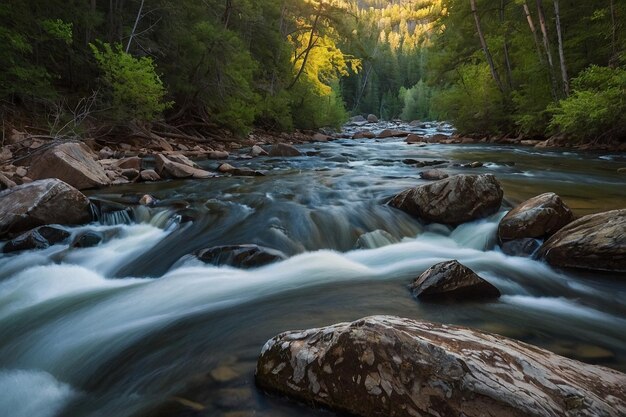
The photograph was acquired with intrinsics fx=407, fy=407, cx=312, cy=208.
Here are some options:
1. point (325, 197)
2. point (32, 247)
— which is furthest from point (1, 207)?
point (325, 197)

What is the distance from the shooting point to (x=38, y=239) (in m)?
5.47

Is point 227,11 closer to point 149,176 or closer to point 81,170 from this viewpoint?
point 149,176

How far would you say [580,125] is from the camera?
13398mm

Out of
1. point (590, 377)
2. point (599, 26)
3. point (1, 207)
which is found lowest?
point (590, 377)

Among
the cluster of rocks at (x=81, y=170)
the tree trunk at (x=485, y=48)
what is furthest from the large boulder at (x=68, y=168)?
the tree trunk at (x=485, y=48)

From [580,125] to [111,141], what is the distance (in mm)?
16013

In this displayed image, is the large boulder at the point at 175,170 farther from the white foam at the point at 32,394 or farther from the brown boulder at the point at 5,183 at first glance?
the white foam at the point at 32,394

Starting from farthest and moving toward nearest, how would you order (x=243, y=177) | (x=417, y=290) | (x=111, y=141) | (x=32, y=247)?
(x=111, y=141) < (x=243, y=177) < (x=32, y=247) < (x=417, y=290)

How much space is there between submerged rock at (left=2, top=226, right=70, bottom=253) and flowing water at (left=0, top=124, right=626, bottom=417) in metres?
0.16

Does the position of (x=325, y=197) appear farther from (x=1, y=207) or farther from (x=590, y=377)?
(x=590, y=377)

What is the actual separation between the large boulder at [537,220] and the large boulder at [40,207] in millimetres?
6273

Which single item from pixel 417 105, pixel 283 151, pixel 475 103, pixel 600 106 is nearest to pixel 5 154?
pixel 283 151

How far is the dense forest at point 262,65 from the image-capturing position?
39.8 ft

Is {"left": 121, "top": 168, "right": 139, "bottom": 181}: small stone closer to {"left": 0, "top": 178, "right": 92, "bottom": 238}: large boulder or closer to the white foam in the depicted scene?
{"left": 0, "top": 178, "right": 92, "bottom": 238}: large boulder
